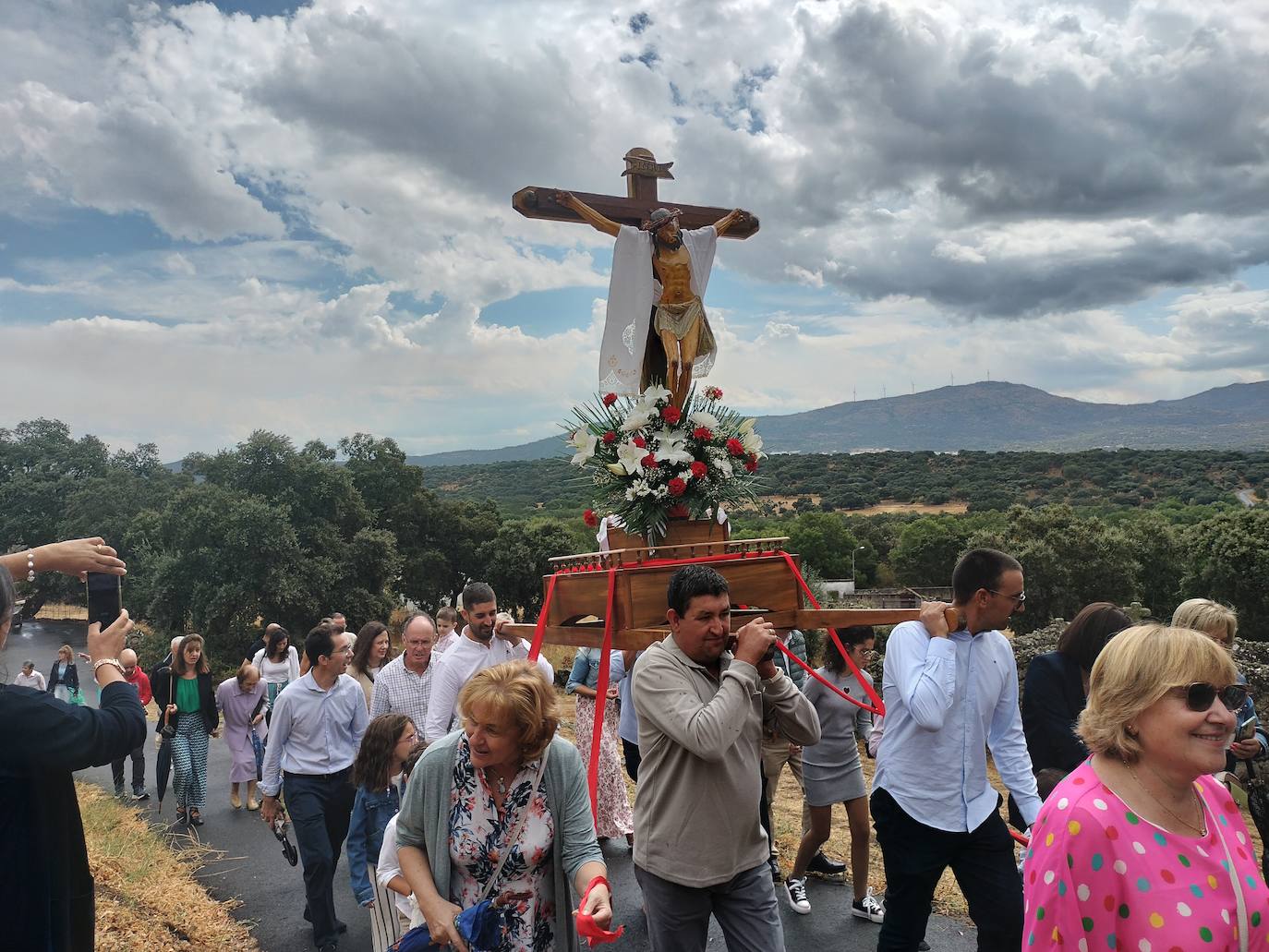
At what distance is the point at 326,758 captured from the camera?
6.08 metres

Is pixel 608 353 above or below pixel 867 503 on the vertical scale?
above

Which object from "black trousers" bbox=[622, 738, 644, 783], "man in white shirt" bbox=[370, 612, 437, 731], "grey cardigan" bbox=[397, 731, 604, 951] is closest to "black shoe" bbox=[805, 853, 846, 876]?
"black trousers" bbox=[622, 738, 644, 783]

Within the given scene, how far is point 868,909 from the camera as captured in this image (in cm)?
612

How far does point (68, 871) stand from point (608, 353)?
362 cm

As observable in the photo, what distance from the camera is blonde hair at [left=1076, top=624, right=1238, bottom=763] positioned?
233 cm

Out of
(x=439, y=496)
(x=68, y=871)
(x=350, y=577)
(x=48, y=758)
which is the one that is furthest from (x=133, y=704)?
(x=439, y=496)

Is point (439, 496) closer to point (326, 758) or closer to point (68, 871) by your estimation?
point (326, 758)

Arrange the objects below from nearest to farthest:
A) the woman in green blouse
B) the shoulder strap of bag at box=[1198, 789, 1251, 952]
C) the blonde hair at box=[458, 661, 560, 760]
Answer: the shoulder strap of bag at box=[1198, 789, 1251, 952] < the blonde hair at box=[458, 661, 560, 760] < the woman in green blouse

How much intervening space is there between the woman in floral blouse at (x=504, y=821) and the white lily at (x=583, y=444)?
187cm

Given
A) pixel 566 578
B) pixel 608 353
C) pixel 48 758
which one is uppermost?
pixel 608 353

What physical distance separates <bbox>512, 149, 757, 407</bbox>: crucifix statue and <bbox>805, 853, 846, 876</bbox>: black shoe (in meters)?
4.19

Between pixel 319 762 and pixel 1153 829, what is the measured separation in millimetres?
5306

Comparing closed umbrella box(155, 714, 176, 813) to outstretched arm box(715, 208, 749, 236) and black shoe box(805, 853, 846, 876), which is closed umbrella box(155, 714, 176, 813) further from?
outstretched arm box(715, 208, 749, 236)

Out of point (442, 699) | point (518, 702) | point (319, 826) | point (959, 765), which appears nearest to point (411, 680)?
point (442, 699)
